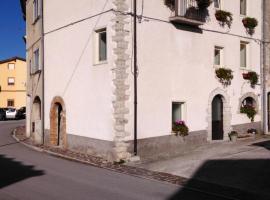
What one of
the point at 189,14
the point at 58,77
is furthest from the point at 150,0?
the point at 58,77

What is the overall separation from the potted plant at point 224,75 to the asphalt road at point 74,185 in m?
7.87

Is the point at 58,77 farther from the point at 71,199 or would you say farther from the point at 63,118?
the point at 71,199

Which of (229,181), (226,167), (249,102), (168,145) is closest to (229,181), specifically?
(229,181)

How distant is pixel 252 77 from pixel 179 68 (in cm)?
524

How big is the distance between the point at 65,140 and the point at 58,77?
2.89m

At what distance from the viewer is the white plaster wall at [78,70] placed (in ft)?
51.4

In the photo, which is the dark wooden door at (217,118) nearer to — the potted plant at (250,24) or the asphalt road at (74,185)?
the potted plant at (250,24)

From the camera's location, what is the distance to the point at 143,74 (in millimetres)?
15930

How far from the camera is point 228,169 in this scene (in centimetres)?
1334

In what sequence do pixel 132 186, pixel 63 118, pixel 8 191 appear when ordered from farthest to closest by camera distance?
pixel 63 118 < pixel 132 186 < pixel 8 191

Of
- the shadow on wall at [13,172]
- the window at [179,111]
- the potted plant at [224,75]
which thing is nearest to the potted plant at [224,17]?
the potted plant at [224,75]

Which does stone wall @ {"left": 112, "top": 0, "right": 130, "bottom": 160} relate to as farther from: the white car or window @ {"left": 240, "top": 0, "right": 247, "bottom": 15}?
the white car

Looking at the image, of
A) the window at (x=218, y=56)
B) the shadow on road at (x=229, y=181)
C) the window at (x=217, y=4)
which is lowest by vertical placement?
the shadow on road at (x=229, y=181)

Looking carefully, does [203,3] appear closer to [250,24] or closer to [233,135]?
[250,24]
